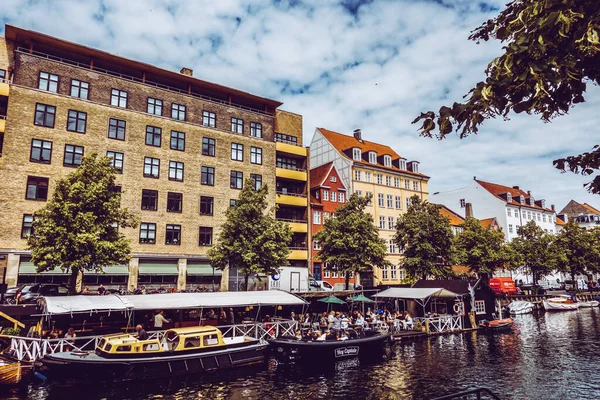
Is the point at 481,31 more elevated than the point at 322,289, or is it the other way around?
the point at 481,31

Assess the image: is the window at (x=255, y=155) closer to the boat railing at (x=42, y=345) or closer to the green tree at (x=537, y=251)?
the boat railing at (x=42, y=345)

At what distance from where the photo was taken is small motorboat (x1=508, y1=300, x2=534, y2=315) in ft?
182

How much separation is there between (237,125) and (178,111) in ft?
24.3

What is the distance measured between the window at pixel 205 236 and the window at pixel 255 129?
13564 mm

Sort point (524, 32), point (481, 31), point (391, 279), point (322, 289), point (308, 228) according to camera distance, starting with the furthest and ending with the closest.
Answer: point (391, 279) < point (308, 228) < point (322, 289) < point (481, 31) < point (524, 32)

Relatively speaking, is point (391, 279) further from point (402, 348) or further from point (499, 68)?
point (499, 68)

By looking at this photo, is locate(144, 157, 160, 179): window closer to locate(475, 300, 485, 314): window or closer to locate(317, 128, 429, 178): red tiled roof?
locate(317, 128, 429, 178): red tiled roof

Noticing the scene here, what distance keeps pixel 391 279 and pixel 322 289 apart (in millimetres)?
19800

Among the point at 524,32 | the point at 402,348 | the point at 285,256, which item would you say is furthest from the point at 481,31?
the point at 285,256

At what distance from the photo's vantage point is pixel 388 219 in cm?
6531

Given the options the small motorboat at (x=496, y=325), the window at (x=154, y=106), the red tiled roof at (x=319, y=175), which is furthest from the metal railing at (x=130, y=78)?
the small motorboat at (x=496, y=325)

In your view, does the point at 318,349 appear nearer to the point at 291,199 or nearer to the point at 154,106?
the point at 291,199

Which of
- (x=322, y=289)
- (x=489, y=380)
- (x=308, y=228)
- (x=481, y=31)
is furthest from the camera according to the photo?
(x=308, y=228)

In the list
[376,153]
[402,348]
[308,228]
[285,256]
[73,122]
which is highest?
[376,153]
